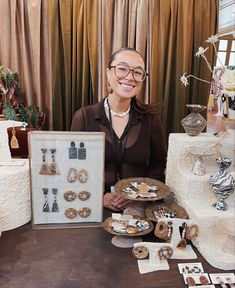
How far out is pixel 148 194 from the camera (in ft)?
3.23

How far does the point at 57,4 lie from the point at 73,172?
5.09ft

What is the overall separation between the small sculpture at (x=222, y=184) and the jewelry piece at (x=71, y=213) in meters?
0.46

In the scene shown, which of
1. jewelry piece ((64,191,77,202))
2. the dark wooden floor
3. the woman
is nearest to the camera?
the dark wooden floor

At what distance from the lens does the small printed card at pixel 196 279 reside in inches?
30.1

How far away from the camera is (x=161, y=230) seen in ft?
2.87

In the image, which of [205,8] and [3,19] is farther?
[205,8]

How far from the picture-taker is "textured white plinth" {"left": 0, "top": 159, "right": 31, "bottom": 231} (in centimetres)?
Result: 95

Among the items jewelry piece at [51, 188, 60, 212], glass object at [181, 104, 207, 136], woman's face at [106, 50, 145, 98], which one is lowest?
jewelry piece at [51, 188, 60, 212]

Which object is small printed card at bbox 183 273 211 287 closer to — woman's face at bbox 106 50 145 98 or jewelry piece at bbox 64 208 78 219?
jewelry piece at bbox 64 208 78 219

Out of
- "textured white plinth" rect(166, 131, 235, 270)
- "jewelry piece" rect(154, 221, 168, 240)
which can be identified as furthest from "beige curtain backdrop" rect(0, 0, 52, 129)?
"jewelry piece" rect(154, 221, 168, 240)

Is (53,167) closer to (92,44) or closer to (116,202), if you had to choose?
(116,202)

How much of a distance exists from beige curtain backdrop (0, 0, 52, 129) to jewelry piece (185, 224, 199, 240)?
1.59m

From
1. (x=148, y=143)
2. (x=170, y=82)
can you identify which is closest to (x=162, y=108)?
(x=170, y=82)

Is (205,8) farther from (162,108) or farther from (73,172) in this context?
(73,172)
